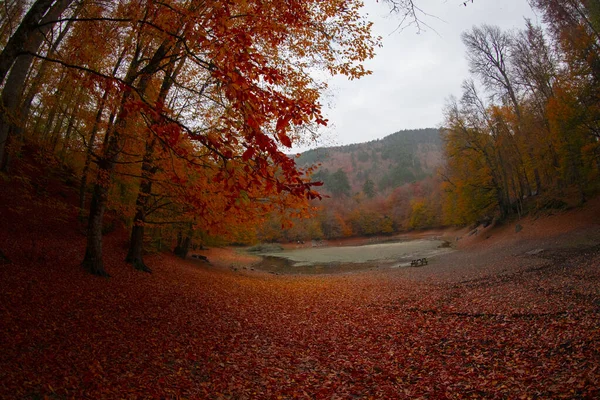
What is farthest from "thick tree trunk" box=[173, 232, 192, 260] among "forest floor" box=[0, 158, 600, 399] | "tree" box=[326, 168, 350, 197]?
"tree" box=[326, 168, 350, 197]

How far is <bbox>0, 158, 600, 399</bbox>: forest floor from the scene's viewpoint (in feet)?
14.2

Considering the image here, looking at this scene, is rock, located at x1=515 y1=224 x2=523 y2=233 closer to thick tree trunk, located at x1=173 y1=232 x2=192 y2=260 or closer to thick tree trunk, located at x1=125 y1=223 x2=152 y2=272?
thick tree trunk, located at x1=173 y1=232 x2=192 y2=260

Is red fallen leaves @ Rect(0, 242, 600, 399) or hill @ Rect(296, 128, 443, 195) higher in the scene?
hill @ Rect(296, 128, 443, 195)

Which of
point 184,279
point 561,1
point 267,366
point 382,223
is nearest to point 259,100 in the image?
point 267,366

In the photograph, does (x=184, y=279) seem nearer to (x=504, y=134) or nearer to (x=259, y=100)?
(x=259, y=100)

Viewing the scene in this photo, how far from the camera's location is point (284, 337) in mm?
6938

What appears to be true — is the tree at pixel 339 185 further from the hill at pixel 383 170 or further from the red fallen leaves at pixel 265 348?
the red fallen leaves at pixel 265 348

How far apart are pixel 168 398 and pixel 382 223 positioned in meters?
78.4

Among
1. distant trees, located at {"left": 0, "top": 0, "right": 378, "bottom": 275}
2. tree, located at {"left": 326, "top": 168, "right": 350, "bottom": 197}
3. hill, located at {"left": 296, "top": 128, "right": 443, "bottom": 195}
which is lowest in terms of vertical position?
distant trees, located at {"left": 0, "top": 0, "right": 378, "bottom": 275}

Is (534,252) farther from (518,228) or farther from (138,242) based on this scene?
(138,242)

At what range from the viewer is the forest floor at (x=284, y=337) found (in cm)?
434

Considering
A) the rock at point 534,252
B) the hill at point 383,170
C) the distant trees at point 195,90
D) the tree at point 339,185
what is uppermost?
the hill at point 383,170

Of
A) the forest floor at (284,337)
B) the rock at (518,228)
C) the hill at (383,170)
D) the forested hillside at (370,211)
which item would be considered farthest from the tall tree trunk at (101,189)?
the hill at (383,170)

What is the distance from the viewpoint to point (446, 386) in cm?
444
